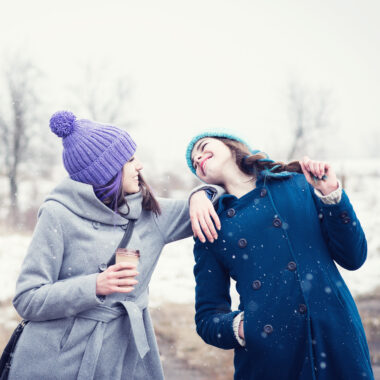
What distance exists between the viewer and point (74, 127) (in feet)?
6.80

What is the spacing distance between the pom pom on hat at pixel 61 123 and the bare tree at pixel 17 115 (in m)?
16.7

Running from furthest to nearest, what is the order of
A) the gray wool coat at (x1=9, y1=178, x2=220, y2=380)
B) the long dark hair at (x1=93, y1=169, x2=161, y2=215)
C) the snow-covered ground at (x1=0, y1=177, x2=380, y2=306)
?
the snow-covered ground at (x1=0, y1=177, x2=380, y2=306), the long dark hair at (x1=93, y1=169, x2=161, y2=215), the gray wool coat at (x1=9, y1=178, x2=220, y2=380)

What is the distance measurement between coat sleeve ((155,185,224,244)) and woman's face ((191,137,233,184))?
0.21 m

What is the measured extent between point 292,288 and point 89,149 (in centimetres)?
121

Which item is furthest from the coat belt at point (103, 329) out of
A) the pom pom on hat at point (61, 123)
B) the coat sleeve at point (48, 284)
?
the pom pom on hat at point (61, 123)

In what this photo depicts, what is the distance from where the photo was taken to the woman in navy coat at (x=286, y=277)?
1734 mm

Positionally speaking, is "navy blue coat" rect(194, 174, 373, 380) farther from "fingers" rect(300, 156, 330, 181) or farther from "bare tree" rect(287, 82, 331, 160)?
"bare tree" rect(287, 82, 331, 160)

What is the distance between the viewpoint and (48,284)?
1.84 meters

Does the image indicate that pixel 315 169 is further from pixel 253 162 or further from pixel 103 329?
pixel 103 329

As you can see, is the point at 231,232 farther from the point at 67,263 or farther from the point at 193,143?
the point at 67,263

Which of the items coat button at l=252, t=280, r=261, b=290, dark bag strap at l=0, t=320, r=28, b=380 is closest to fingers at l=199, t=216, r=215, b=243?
coat button at l=252, t=280, r=261, b=290

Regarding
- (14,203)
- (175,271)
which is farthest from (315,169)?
(14,203)

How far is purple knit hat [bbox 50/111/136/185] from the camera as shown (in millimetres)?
2020

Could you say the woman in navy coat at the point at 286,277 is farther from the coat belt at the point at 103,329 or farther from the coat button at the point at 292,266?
the coat belt at the point at 103,329
